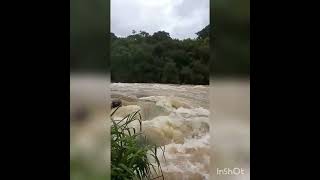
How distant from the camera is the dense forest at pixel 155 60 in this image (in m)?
2.91

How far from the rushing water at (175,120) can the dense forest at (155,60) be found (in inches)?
2.4

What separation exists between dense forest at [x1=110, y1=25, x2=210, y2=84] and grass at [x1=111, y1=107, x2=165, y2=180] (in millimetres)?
283

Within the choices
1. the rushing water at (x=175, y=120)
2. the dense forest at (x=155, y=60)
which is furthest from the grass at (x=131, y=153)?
the dense forest at (x=155, y=60)

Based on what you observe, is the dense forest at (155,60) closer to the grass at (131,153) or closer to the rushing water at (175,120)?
the rushing water at (175,120)

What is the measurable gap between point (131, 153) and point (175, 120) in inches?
15.3

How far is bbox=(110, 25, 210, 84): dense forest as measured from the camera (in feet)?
9.53

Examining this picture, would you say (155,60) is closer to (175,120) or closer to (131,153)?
(175,120)

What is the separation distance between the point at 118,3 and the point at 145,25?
0.24 metres

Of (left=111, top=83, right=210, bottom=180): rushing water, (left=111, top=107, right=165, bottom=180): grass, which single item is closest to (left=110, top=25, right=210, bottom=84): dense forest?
(left=111, top=83, right=210, bottom=180): rushing water

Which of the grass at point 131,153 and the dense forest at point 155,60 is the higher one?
the dense forest at point 155,60

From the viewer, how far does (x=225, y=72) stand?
2895 mm

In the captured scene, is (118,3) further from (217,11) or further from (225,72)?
(225,72)

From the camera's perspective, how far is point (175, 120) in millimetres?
2939
